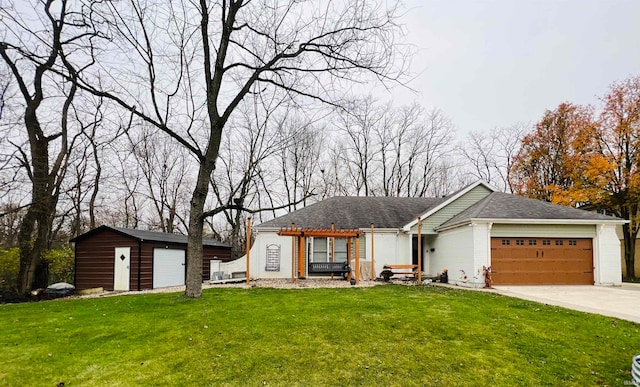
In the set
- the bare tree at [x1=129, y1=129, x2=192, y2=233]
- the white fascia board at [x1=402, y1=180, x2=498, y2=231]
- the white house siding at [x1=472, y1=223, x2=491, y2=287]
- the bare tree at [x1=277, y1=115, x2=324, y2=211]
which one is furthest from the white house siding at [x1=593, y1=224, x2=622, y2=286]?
the bare tree at [x1=129, y1=129, x2=192, y2=233]

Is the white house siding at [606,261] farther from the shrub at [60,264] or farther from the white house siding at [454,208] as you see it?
the shrub at [60,264]

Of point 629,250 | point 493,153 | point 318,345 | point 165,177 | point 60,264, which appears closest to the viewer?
point 318,345

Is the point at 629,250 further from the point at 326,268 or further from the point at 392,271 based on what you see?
the point at 326,268

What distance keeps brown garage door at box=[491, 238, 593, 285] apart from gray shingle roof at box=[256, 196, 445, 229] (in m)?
5.50

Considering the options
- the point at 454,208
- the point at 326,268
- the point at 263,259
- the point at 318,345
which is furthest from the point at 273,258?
the point at 318,345

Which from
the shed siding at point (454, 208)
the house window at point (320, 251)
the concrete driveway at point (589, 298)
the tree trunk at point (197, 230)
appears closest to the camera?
the concrete driveway at point (589, 298)

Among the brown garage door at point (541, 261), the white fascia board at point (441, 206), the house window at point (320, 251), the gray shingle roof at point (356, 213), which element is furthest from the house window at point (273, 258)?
the brown garage door at point (541, 261)

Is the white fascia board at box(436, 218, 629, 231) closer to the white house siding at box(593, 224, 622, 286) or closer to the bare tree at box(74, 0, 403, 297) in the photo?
the white house siding at box(593, 224, 622, 286)

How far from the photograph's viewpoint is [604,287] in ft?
44.6

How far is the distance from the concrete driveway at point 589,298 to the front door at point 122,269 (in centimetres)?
1415

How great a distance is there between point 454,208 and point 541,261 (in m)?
4.56

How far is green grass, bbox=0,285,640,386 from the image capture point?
4805mm

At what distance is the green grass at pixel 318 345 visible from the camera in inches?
189

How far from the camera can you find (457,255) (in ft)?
49.3
